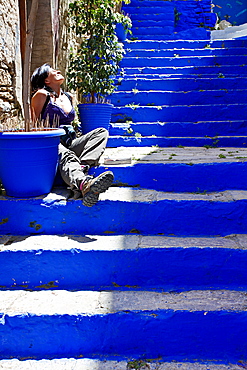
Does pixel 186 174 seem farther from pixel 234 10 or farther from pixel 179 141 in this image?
pixel 234 10

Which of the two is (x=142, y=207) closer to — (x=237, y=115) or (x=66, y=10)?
(x=237, y=115)

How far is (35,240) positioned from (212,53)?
5.42 m

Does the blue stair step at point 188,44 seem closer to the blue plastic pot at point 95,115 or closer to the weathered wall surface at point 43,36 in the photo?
the blue plastic pot at point 95,115

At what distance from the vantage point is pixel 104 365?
5.96 feet

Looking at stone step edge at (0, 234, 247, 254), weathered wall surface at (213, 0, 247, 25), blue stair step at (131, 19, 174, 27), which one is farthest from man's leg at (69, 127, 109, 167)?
weathered wall surface at (213, 0, 247, 25)

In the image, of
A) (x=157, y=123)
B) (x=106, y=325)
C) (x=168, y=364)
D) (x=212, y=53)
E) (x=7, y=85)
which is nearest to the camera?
(x=168, y=364)

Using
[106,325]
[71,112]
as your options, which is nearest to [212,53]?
[71,112]

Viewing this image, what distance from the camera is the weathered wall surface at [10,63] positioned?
3.07 metres

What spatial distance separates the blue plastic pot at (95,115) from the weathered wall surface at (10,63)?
1.25m

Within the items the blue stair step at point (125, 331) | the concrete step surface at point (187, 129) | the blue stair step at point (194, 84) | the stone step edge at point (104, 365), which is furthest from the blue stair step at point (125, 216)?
the blue stair step at point (194, 84)

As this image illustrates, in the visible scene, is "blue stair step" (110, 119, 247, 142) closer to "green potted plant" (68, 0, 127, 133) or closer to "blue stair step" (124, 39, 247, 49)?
"green potted plant" (68, 0, 127, 133)

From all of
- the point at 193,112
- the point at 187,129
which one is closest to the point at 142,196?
the point at 187,129

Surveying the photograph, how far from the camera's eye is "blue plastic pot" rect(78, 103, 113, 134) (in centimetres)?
455

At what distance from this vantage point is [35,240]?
2422 mm
